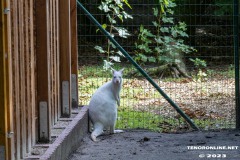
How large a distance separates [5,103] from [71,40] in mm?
4045

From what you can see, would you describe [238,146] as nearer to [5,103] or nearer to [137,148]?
[137,148]

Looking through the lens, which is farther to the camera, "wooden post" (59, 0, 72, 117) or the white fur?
the white fur

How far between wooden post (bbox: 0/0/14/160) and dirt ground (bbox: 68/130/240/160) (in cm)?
212

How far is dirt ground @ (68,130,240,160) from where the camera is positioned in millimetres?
7343

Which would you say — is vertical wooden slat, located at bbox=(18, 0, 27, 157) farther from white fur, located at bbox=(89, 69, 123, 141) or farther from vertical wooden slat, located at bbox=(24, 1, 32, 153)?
white fur, located at bbox=(89, 69, 123, 141)

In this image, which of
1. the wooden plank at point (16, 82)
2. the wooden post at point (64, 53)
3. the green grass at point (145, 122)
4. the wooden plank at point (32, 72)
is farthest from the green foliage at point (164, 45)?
the wooden plank at point (16, 82)

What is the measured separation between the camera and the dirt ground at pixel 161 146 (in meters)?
7.34

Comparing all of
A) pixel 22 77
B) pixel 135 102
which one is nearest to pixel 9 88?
pixel 22 77

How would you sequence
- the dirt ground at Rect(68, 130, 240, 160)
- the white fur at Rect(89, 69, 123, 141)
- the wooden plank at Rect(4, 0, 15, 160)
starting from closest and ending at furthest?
1. the wooden plank at Rect(4, 0, 15, 160)
2. the dirt ground at Rect(68, 130, 240, 160)
3. the white fur at Rect(89, 69, 123, 141)

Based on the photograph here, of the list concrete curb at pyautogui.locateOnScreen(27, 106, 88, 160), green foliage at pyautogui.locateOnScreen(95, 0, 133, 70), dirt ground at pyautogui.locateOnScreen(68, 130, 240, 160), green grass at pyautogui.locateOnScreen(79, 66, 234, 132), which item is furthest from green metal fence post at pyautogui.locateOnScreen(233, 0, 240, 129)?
concrete curb at pyautogui.locateOnScreen(27, 106, 88, 160)

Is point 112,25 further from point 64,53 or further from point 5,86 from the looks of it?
point 5,86

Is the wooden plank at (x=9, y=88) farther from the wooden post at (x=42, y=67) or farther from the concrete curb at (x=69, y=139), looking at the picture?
the wooden post at (x=42, y=67)

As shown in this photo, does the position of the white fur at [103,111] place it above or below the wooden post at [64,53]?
below

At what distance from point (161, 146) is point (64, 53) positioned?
5.75 feet
